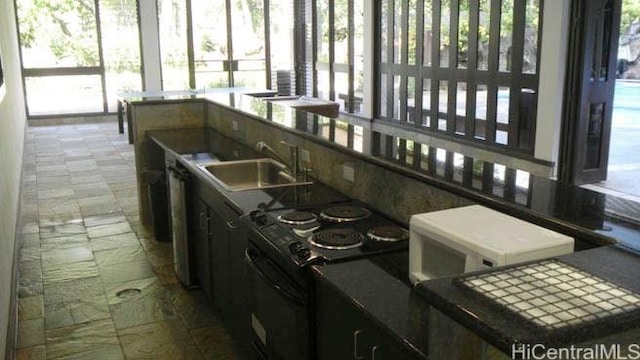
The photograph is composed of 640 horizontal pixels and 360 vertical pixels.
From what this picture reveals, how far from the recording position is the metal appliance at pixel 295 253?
6.72 feet

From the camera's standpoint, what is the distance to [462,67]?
6.75 meters

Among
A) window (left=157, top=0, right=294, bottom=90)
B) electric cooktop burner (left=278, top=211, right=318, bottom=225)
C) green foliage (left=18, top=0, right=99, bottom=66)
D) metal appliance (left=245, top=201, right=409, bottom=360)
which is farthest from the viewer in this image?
window (left=157, top=0, right=294, bottom=90)

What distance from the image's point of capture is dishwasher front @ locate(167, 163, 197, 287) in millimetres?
3799

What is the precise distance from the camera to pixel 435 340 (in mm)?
1240

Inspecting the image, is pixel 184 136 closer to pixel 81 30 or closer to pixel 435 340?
pixel 435 340

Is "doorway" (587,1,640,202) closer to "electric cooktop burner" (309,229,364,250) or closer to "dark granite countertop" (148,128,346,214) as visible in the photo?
"dark granite countertop" (148,128,346,214)

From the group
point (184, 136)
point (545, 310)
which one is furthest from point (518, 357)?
point (184, 136)

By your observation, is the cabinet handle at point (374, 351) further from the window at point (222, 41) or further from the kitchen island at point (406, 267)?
the window at point (222, 41)

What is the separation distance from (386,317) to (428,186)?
0.78 meters

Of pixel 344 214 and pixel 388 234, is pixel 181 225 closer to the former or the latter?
pixel 344 214

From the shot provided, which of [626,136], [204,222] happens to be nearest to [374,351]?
[204,222]

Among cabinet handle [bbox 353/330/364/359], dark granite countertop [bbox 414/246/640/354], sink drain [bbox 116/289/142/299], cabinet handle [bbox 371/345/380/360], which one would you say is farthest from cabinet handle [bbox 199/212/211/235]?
dark granite countertop [bbox 414/246/640/354]

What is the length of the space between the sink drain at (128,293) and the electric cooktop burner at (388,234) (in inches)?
82.7

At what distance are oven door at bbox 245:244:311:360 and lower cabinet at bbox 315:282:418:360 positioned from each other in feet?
0.23
